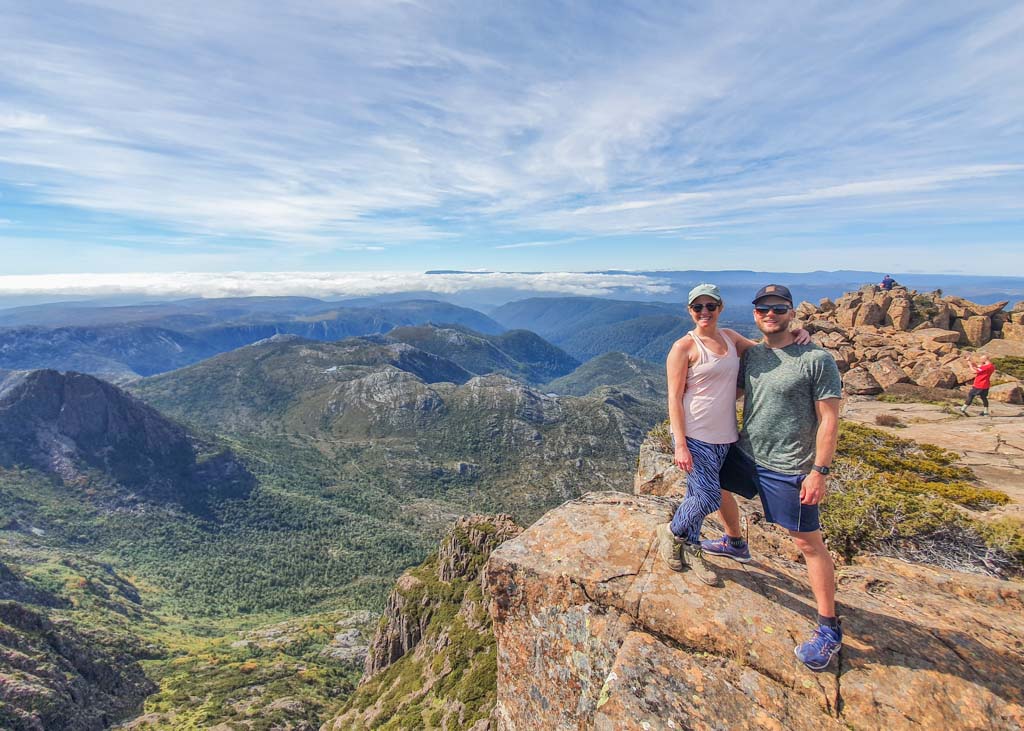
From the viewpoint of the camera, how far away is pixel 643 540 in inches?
451

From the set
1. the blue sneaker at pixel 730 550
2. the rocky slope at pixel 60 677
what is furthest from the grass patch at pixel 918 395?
the rocky slope at pixel 60 677

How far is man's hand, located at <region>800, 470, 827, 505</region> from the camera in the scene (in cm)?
807

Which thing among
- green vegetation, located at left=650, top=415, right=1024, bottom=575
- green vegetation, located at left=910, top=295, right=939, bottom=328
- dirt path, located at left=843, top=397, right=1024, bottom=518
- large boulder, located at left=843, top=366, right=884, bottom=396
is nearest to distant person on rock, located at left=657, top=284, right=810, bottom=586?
green vegetation, located at left=650, top=415, right=1024, bottom=575

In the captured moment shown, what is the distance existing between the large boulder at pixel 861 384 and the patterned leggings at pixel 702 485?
35497 mm

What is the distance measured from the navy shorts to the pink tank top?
72 cm

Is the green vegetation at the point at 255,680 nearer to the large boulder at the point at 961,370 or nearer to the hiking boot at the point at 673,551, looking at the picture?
the hiking boot at the point at 673,551

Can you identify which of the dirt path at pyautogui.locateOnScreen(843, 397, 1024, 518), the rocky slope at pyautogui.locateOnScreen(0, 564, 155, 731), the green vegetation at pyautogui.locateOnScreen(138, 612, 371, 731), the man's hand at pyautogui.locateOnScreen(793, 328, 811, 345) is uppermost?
the man's hand at pyautogui.locateOnScreen(793, 328, 811, 345)

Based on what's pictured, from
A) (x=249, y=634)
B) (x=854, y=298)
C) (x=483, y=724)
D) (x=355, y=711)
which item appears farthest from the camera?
(x=249, y=634)

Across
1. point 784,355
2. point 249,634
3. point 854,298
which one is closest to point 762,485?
point 784,355

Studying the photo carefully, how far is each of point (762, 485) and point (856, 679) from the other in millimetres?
3586

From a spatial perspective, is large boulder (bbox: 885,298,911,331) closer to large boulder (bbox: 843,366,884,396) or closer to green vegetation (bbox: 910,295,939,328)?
green vegetation (bbox: 910,295,939,328)

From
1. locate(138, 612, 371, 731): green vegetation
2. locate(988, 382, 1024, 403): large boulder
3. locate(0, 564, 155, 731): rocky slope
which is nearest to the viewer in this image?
locate(988, 382, 1024, 403): large boulder

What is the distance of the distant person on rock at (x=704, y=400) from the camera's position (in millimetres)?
9031

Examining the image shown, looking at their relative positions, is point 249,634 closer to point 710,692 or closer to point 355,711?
point 355,711
